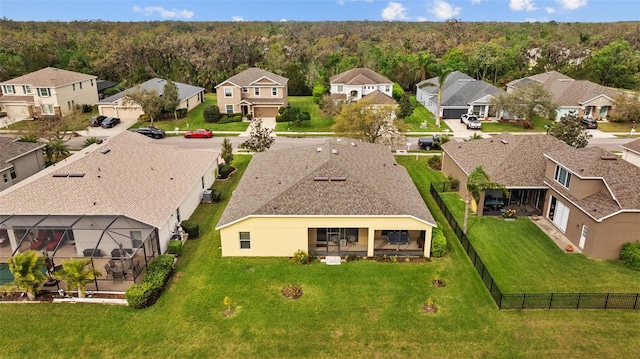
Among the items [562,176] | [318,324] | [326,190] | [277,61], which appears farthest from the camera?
[277,61]

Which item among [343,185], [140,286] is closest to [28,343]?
[140,286]

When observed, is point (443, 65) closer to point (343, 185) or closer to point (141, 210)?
point (343, 185)

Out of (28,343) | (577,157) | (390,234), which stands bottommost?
(28,343)

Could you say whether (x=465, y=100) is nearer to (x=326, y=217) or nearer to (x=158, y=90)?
(x=326, y=217)

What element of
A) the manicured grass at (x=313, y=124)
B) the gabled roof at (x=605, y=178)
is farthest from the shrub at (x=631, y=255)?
the manicured grass at (x=313, y=124)

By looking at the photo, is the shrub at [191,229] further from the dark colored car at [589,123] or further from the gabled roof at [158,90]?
the dark colored car at [589,123]

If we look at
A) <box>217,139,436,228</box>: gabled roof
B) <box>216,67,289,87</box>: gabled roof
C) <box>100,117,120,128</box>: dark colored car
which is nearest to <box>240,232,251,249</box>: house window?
Result: <box>217,139,436,228</box>: gabled roof

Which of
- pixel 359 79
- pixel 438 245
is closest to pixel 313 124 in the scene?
pixel 359 79
